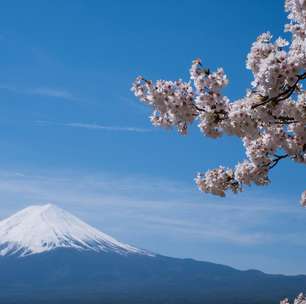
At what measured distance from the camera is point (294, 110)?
8.12m

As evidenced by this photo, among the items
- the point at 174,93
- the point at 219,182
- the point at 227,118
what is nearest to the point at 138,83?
the point at 174,93

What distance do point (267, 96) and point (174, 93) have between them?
1409 millimetres

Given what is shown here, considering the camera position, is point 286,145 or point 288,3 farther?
point 286,145

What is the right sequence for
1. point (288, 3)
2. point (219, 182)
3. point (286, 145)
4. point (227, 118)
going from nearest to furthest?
point (288, 3)
point (227, 118)
point (286, 145)
point (219, 182)

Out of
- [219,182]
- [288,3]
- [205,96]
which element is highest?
[288,3]

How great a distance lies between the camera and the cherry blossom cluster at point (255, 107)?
6703 mm

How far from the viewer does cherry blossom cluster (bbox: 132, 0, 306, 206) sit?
6.70 metres

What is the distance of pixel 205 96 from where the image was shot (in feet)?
26.7

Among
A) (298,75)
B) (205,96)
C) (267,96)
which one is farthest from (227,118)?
(298,75)

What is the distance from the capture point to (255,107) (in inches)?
295

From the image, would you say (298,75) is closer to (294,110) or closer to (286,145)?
(294,110)

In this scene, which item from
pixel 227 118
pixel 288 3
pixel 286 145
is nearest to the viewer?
pixel 288 3

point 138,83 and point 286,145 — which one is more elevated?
point 138,83

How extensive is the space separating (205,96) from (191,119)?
33 centimetres
